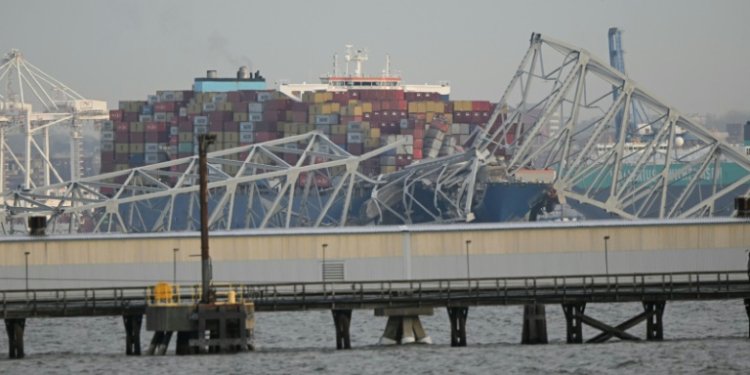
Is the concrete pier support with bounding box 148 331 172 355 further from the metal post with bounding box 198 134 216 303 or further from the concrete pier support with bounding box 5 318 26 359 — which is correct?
the concrete pier support with bounding box 5 318 26 359

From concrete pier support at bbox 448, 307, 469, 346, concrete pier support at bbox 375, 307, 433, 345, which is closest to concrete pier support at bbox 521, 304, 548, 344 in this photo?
concrete pier support at bbox 448, 307, 469, 346

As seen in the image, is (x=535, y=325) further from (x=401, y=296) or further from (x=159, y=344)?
(x=159, y=344)

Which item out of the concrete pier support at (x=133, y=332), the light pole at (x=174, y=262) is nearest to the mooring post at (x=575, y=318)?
the concrete pier support at (x=133, y=332)

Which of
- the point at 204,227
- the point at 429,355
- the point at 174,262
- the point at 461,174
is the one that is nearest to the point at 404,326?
the point at 429,355

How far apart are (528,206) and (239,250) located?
76.8m

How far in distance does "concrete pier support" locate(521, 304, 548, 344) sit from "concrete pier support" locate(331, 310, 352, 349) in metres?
6.74

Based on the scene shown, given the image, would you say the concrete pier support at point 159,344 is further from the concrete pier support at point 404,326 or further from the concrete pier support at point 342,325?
the concrete pier support at point 404,326

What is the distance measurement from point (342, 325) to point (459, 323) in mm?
4487

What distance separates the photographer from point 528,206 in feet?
534

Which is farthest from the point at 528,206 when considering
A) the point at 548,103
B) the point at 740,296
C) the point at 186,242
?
the point at 740,296

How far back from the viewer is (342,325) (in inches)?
3044

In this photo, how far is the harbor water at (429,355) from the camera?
69625mm

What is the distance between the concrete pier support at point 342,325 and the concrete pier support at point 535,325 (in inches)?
265

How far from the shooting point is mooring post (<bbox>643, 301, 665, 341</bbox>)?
254 ft
